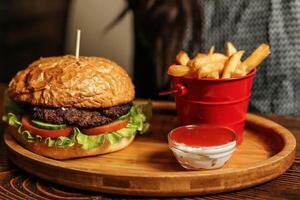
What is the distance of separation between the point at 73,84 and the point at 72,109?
0.31ft

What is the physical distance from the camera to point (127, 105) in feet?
6.37

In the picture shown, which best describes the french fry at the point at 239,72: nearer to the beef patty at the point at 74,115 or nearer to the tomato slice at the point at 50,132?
the beef patty at the point at 74,115

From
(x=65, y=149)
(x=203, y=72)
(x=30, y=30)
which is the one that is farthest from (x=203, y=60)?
(x=30, y=30)

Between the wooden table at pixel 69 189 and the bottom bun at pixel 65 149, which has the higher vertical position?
the bottom bun at pixel 65 149

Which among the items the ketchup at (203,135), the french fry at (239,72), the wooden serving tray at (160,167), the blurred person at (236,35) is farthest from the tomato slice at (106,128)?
the blurred person at (236,35)

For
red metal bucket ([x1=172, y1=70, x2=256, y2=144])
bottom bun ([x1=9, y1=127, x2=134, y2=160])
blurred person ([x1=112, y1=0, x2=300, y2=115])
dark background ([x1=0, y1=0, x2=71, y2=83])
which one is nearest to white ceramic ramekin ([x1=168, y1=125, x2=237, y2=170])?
red metal bucket ([x1=172, y1=70, x2=256, y2=144])

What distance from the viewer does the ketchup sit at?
1668 millimetres

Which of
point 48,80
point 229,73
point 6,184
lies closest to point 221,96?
point 229,73

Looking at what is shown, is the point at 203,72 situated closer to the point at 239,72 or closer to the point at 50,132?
the point at 239,72

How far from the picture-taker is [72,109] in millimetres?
1792

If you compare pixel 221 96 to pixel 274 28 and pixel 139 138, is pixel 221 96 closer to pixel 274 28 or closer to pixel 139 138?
pixel 139 138

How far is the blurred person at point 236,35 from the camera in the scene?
2.53 m

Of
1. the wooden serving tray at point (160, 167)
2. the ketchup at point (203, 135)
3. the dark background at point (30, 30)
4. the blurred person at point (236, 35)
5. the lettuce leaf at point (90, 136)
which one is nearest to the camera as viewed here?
the wooden serving tray at point (160, 167)

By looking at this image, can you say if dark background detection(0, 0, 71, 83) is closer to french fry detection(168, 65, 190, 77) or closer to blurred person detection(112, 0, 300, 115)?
blurred person detection(112, 0, 300, 115)
